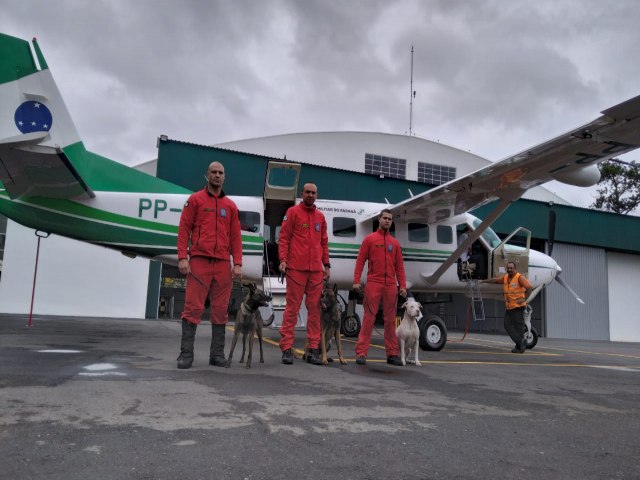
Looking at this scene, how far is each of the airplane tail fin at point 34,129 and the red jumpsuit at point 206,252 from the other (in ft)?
8.32

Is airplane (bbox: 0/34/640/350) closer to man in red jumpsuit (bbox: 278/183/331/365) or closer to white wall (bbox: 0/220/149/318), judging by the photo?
man in red jumpsuit (bbox: 278/183/331/365)

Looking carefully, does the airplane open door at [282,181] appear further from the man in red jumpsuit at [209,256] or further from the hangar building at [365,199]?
the hangar building at [365,199]

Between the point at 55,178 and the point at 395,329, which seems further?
the point at 55,178

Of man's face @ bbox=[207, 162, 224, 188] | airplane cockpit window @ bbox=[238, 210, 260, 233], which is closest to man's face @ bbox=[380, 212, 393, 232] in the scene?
man's face @ bbox=[207, 162, 224, 188]

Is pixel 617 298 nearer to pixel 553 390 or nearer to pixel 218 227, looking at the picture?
pixel 553 390

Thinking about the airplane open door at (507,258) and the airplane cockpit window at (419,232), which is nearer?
the airplane open door at (507,258)

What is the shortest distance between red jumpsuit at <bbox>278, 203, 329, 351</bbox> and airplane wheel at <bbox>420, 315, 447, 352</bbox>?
337 centimetres

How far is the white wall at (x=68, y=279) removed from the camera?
60.4 ft

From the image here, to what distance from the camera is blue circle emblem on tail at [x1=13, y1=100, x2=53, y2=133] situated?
25.5ft

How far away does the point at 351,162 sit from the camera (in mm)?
30906

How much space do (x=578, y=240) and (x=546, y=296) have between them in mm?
3450

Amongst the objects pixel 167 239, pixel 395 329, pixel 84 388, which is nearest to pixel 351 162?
pixel 167 239

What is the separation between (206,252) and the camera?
5605mm

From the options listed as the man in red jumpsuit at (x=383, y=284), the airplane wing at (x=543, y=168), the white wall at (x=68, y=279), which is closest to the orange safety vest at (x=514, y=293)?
the airplane wing at (x=543, y=168)
